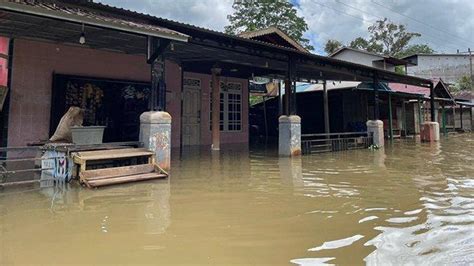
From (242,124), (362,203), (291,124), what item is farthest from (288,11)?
(362,203)

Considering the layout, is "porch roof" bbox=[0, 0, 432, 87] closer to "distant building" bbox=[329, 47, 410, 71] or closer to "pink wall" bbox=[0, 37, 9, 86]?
"pink wall" bbox=[0, 37, 9, 86]

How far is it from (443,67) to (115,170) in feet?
132

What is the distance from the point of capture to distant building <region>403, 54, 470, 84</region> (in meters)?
36.2

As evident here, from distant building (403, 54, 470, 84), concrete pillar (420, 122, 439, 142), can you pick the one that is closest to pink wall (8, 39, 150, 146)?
concrete pillar (420, 122, 439, 142)

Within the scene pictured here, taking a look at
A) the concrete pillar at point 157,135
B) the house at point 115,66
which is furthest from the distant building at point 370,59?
the concrete pillar at point 157,135

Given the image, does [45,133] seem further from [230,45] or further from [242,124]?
[242,124]

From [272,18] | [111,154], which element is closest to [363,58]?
[272,18]

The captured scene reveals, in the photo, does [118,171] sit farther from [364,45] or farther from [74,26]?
[364,45]

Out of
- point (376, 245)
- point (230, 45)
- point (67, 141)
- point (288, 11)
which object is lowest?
point (376, 245)

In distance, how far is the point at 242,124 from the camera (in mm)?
14180

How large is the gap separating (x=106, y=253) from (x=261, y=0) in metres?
30.0

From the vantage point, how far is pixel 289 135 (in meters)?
9.41

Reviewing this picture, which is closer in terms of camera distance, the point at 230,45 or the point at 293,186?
the point at 293,186

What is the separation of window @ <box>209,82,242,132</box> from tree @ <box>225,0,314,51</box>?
17.2 m
